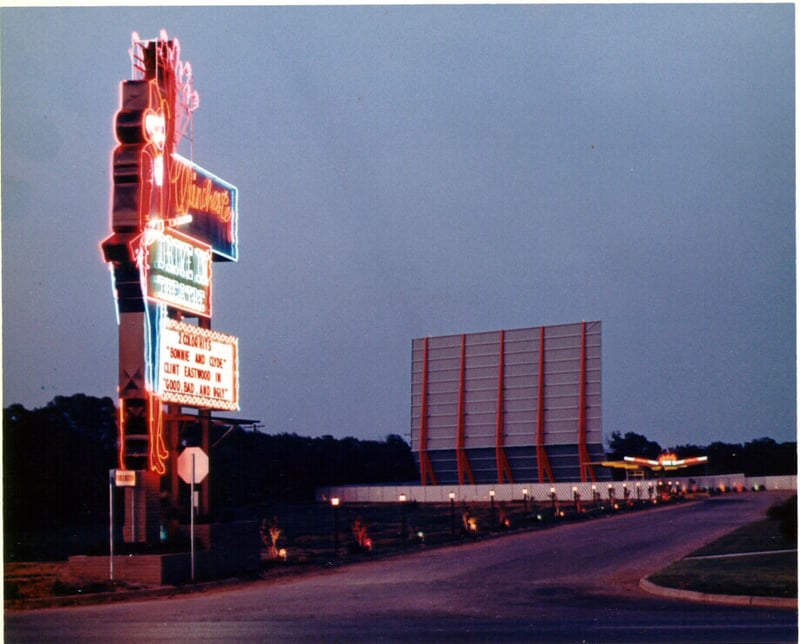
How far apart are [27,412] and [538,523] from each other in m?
31.8

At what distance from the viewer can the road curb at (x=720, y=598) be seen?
16608 mm

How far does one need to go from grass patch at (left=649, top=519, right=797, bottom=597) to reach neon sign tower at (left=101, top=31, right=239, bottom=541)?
10414 mm

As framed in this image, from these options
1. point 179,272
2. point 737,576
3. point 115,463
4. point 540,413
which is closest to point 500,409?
point 540,413

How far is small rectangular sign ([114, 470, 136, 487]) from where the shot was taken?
2275 cm

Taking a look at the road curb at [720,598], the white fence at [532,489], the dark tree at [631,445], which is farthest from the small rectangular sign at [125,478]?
the dark tree at [631,445]

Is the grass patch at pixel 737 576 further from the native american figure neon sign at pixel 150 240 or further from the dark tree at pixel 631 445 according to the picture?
the dark tree at pixel 631 445

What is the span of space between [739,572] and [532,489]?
49.6 meters

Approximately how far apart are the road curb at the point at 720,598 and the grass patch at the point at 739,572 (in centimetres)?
18

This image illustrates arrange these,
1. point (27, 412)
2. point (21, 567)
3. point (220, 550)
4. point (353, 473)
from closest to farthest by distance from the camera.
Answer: point (220, 550)
point (21, 567)
point (27, 412)
point (353, 473)

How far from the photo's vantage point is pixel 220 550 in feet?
80.9

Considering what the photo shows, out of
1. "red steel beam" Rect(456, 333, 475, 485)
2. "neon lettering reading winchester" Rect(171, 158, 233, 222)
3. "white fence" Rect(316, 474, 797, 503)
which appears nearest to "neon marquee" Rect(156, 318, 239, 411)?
"neon lettering reading winchester" Rect(171, 158, 233, 222)

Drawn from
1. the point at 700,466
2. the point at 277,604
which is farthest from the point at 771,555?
the point at 700,466

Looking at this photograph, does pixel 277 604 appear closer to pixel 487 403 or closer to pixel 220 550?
pixel 220 550

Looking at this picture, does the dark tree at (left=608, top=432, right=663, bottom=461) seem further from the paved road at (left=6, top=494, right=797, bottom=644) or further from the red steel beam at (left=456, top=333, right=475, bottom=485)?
the paved road at (left=6, top=494, right=797, bottom=644)
